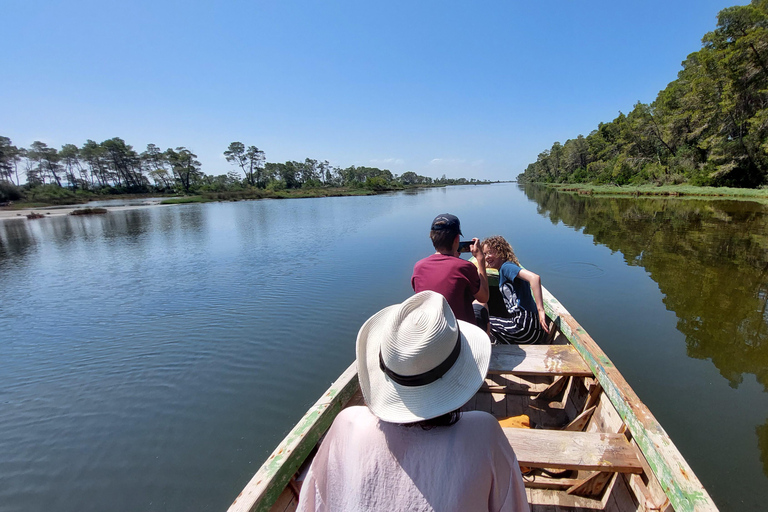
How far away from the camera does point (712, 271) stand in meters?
9.23

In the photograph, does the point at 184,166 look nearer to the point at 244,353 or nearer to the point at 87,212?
the point at 87,212

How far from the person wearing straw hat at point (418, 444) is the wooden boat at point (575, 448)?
35.9 inches

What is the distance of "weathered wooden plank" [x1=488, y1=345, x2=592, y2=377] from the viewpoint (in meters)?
2.99

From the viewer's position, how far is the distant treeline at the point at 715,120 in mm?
24641

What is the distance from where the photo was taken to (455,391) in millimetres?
1177

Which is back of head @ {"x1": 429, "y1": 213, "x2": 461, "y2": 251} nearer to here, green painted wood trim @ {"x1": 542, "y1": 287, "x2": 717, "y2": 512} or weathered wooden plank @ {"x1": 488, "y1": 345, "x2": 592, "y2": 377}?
weathered wooden plank @ {"x1": 488, "y1": 345, "x2": 592, "y2": 377}

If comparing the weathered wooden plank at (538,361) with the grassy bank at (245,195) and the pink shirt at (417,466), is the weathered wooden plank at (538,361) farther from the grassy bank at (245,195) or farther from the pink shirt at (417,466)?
the grassy bank at (245,195)

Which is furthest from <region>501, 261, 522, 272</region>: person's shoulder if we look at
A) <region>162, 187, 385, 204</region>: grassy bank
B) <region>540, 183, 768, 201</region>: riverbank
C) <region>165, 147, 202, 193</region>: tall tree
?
<region>165, 147, 202, 193</region>: tall tree

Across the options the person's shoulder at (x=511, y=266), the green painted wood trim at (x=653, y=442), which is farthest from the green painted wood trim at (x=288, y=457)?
the person's shoulder at (x=511, y=266)

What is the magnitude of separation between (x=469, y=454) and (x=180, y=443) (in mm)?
4164

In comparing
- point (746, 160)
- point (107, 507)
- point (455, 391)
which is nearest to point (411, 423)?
point (455, 391)

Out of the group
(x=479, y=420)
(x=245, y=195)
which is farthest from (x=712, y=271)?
(x=245, y=195)

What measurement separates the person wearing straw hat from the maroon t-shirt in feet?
5.12

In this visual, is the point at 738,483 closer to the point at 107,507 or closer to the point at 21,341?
the point at 107,507
